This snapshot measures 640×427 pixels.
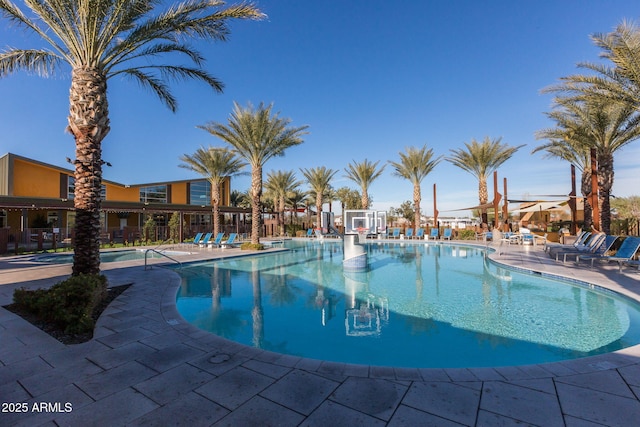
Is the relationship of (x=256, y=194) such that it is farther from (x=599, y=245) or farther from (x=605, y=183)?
(x=605, y=183)

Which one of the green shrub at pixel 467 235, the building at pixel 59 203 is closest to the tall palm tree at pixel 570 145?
the green shrub at pixel 467 235

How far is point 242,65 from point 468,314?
51.2ft

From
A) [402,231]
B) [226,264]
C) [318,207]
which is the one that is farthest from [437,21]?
[318,207]

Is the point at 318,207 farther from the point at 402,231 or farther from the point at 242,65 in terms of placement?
the point at 242,65

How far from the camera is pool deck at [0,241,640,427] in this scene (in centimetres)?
253

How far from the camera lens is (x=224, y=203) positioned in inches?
1437

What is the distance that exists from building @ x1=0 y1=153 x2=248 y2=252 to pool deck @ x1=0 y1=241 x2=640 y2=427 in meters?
17.7

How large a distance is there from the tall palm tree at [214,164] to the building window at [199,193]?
9.71 meters

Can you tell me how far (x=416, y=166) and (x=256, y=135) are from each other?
1560 centimetres

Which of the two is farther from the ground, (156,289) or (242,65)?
(242,65)

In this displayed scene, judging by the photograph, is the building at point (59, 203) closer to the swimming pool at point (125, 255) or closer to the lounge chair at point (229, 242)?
the swimming pool at point (125, 255)

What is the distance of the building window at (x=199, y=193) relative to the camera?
33781 mm

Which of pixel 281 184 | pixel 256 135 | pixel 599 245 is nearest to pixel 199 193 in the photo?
pixel 281 184

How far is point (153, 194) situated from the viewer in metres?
31.2
